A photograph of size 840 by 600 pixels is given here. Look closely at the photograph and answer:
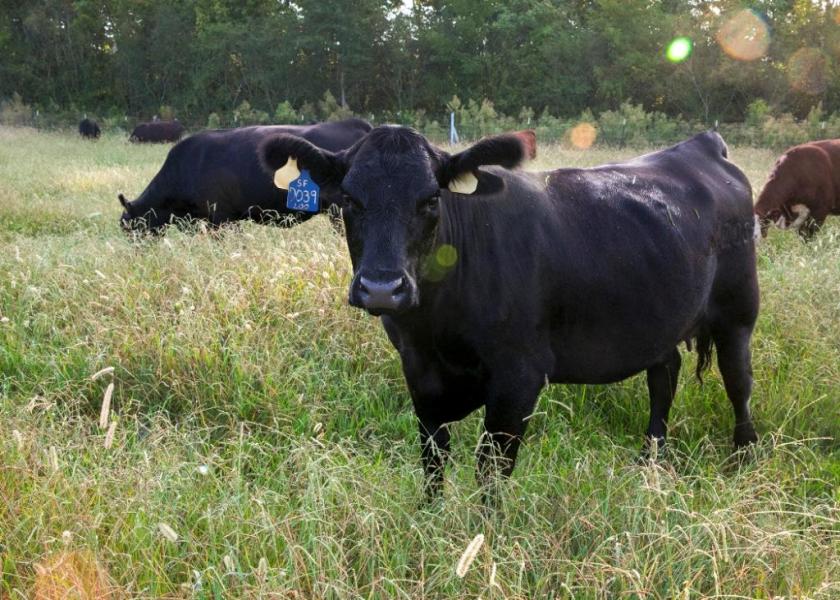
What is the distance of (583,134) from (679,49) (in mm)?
15199

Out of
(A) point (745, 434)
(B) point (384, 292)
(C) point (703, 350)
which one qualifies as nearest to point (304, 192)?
(B) point (384, 292)

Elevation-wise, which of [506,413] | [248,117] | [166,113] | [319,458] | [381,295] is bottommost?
[166,113]

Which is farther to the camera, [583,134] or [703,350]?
[583,134]

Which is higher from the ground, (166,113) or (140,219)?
(140,219)

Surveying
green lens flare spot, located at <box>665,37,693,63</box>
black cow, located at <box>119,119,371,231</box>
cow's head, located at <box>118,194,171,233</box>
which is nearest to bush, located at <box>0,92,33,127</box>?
green lens flare spot, located at <box>665,37,693,63</box>

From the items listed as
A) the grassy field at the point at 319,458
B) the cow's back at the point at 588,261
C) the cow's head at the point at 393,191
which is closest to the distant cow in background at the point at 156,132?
the grassy field at the point at 319,458

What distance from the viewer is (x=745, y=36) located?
35.0m

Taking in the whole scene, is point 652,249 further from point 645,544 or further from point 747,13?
point 747,13

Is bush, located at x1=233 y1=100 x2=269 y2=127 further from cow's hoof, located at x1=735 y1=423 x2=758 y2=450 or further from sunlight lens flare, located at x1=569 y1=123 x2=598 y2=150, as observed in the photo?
cow's hoof, located at x1=735 y1=423 x2=758 y2=450

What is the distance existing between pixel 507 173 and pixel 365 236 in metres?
0.87

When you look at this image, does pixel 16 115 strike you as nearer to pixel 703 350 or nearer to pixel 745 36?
pixel 745 36

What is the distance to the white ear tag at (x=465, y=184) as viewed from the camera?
9.02 ft

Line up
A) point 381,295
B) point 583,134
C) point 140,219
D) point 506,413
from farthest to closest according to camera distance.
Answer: point 583,134 → point 140,219 → point 506,413 → point 381,295

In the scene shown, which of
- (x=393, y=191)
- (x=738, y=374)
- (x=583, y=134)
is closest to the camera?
(x=393, y=191)
